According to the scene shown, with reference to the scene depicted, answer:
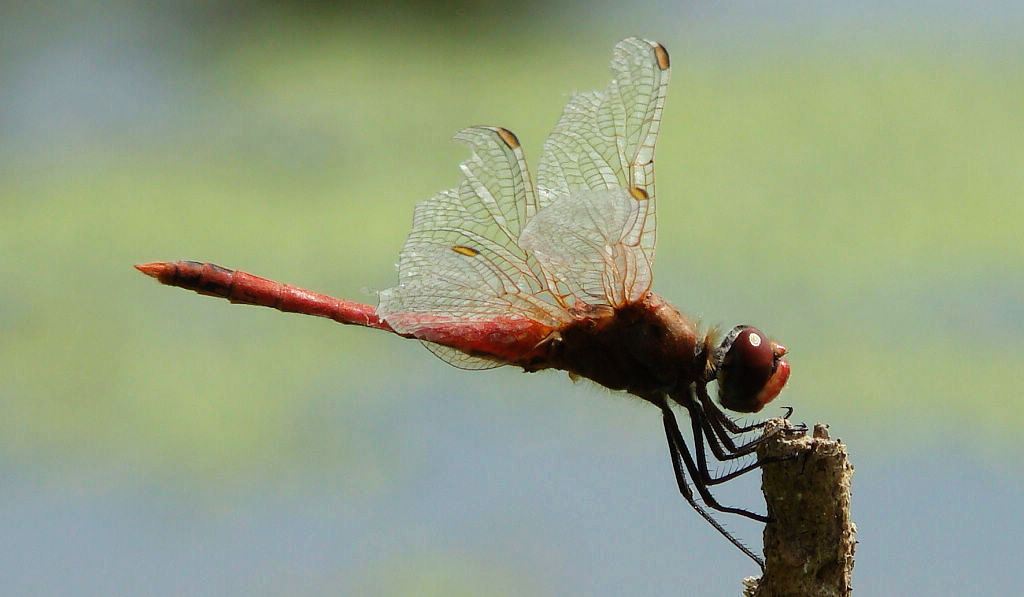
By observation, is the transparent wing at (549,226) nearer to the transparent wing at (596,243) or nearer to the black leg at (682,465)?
the transparent wing at (596,243)

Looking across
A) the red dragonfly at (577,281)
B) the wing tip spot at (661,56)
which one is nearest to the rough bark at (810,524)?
the red dragonfly at (577,281)

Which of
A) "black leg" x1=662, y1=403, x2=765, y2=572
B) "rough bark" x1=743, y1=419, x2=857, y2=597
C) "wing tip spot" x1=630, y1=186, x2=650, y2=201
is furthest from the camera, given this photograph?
"black leg" x1=662, y1=403, x2=765, y2=572

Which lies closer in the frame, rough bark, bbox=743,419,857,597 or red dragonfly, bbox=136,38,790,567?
rough bark, bbox=743,419,857,597

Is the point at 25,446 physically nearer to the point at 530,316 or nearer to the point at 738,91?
the point at 530,316

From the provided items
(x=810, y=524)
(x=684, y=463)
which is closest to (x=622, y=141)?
(x=684, y=463)

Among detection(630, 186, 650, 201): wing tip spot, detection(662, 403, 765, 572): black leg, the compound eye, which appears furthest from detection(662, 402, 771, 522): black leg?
detection(630, 186, 650, 201): wing tip spot

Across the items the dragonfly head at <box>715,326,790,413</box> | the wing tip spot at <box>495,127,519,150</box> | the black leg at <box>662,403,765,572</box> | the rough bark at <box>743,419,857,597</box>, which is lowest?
the rough bark at <box>743,419,857,597</box>

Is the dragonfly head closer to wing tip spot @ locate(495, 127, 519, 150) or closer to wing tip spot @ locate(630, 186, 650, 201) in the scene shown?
wing tip spot @ locate(630, 186, 650, 201)

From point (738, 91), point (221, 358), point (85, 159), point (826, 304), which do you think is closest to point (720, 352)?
point (826, 304)
